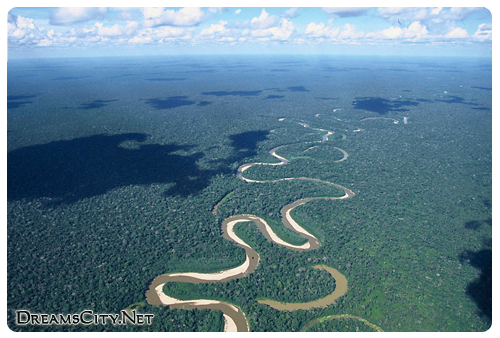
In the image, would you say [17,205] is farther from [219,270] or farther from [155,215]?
[219,270]

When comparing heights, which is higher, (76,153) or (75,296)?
(76,153)

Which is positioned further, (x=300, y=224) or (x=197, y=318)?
(x=300, y=224)

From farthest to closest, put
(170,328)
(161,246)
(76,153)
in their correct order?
(76,153)
(161,246)
(170,328)

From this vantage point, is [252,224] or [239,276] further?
[252,224]

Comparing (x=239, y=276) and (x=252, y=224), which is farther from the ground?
(x=252, y=224)

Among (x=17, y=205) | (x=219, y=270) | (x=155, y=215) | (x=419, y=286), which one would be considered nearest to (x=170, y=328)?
(x=219, y=270)

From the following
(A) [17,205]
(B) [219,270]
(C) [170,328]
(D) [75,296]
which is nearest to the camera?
(C) [170,328]
